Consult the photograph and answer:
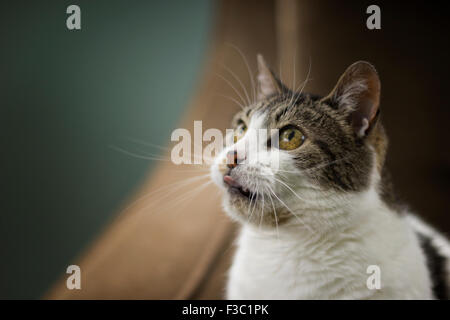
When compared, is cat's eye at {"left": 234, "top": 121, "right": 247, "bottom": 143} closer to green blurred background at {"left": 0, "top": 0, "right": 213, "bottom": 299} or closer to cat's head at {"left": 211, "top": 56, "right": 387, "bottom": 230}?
cat's head at {"left": 211, "top": 56, "right": 387, "bottom": 230}

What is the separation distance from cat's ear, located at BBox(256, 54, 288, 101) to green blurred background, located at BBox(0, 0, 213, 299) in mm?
185

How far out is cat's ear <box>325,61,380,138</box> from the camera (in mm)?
750

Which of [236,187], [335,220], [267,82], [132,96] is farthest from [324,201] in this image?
[132,96]

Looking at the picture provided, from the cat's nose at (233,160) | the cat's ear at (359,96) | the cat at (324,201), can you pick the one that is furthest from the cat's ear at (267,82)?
the cat's nose at (233,160)

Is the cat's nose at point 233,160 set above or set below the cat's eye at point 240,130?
below

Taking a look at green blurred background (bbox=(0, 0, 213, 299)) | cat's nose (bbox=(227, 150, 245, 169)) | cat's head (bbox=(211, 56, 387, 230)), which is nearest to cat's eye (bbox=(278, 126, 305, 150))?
cat's head (bbox=(211, 56, 387, 230))

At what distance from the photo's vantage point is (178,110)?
0.99m

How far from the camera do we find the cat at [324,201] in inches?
30.0

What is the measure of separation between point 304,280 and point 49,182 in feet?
2.15

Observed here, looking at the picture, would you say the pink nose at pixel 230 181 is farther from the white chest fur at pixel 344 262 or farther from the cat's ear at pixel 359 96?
the cat's ear at pixel 359 96

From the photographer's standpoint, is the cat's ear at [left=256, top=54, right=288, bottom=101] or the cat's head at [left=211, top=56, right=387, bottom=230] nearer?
the cat's head at [left=211, top=56, right=387, bottom=230]

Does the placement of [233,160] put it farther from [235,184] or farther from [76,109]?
[76,109]
